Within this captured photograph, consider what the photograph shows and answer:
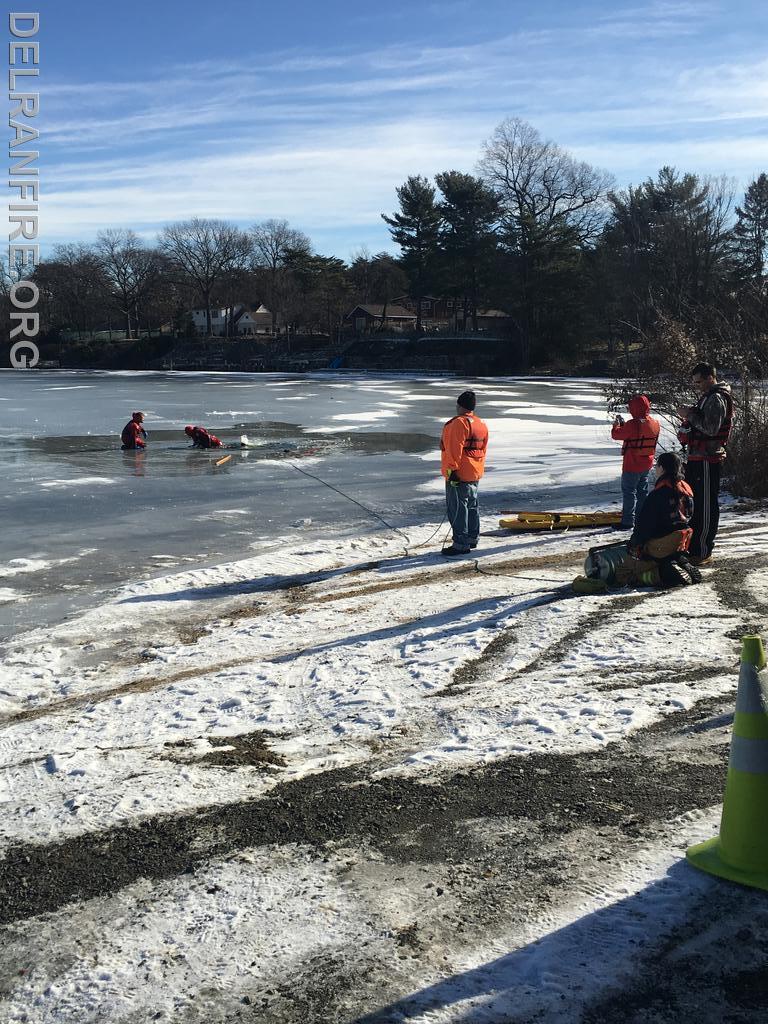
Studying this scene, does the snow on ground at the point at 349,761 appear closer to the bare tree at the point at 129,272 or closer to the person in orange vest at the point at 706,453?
the person in orange vest at the point at 706,453

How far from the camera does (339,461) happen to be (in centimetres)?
1834

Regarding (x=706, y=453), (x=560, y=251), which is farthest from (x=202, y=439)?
(x=560, y=251)

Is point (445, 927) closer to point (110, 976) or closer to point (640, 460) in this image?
point (110, 976)

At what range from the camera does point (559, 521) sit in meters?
11.4

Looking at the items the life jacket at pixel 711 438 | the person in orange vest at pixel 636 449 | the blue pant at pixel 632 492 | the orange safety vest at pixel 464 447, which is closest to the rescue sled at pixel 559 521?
the blue pant at pixel 632 492

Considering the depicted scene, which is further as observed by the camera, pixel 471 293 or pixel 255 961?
pixel 471 293

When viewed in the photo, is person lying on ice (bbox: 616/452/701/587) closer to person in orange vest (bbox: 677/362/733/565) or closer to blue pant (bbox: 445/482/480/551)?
person in orange vest (bbox: 677/362/733/565)

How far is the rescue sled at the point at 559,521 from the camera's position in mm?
11344

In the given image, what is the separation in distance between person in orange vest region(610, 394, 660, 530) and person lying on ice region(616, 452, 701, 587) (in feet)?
6.98

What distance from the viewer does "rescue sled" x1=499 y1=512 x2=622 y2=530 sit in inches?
447

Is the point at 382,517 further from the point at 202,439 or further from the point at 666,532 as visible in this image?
the point at 202,439

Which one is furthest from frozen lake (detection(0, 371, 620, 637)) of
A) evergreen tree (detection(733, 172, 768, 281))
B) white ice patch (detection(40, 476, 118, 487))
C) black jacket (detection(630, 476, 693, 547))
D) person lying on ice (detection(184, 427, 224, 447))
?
evergreen tree (detection(733, 172, 768, 281))

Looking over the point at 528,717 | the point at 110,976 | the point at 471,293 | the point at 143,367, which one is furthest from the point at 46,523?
the point at 143,367

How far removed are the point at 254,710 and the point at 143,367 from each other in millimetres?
95524
